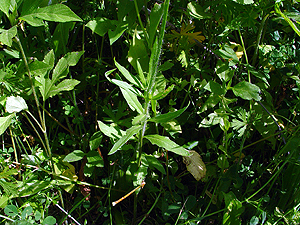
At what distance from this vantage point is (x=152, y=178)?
1.49 meters

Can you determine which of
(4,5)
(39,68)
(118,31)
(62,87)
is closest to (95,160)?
(62,87)

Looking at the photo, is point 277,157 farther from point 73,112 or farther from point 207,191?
point 73,112

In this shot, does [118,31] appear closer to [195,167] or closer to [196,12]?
[196,12]

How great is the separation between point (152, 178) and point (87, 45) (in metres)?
0.87

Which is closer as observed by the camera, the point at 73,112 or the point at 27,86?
the point at 27,86

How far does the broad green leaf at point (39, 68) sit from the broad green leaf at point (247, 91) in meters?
0.87

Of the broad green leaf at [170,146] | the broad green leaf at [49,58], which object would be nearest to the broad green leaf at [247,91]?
the broad green leaf at [170,146]

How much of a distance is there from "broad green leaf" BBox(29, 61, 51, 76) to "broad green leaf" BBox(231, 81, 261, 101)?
2.86 feet

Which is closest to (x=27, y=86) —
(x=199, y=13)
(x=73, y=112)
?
(x=73, y=112)

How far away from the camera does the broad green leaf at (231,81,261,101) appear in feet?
4.59

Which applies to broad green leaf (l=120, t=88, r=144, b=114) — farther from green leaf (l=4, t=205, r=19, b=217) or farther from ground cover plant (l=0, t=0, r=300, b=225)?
green leaf (l=4, t=205, r=19, b=217)

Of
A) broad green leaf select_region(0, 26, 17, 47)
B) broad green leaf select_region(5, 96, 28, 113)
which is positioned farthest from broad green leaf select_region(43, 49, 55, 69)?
broad green leaf select_region(0, 26, 17, 47)

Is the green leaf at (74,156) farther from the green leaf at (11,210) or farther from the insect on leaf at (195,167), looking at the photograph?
the insect on leaf at (195,167)

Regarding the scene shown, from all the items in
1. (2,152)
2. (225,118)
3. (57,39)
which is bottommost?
(2,152)
